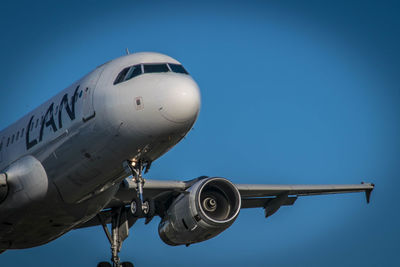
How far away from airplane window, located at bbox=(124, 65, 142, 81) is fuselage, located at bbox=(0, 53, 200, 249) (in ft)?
0.11

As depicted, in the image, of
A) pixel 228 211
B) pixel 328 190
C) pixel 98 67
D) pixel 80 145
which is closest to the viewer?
pixel 80 145

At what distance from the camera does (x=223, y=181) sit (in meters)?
25.5

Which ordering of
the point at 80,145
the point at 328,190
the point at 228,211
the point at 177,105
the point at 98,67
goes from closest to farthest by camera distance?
the point at 177,105 < the point at 80,145 < the point at 98,67 < the point at 228,211 < the point at 328,190

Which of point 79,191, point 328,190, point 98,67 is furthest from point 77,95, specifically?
point 328,190

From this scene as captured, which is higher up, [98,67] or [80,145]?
[98,67]

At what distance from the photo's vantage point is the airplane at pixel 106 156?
18.8 m

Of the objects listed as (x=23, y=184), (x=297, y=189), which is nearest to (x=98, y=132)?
(x=23, y=184)

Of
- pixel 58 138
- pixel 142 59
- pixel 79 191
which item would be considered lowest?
pixel 79 191

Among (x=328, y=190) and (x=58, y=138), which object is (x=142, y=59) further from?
(x=328, y=190)

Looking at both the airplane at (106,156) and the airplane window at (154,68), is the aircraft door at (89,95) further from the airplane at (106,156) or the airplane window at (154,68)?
the airplane window at (154,68)

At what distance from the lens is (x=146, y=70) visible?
63.9ft

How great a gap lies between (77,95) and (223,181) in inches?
284

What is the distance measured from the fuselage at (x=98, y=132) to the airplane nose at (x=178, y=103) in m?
0.03

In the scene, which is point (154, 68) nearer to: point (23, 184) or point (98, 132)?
point (98, 132)
